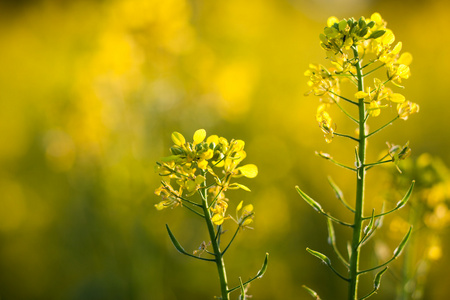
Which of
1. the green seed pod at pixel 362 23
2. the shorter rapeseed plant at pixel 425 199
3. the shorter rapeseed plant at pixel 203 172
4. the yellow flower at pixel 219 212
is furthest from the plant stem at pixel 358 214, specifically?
the shorter rapeseed plant at pixel 425 199

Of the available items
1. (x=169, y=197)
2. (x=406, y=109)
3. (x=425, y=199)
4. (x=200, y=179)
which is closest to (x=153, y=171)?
(x=425, y=199)

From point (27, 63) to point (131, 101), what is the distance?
7.06m

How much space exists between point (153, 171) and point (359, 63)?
2.97 metres

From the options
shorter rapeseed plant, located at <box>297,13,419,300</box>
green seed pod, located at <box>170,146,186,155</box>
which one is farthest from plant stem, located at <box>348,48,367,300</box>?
green seed pod, located at <box>170,146,186,155</box>

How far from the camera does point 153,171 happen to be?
4203 mm

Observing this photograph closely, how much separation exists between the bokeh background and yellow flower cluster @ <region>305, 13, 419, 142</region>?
3.68 feet

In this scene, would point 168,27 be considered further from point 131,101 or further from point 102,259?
point 102,259

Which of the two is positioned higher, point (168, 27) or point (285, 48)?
point (285, 48)

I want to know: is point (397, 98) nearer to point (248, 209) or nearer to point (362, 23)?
point (362, 23)

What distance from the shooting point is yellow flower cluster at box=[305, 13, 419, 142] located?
1.48m

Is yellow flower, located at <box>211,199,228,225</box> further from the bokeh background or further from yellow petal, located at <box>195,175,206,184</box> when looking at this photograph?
the bokeh background

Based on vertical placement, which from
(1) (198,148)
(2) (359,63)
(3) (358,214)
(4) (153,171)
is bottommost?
(3) (358,214)

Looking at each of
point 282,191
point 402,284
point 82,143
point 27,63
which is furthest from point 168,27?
point 27,63

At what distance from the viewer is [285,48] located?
9469 millimetres
